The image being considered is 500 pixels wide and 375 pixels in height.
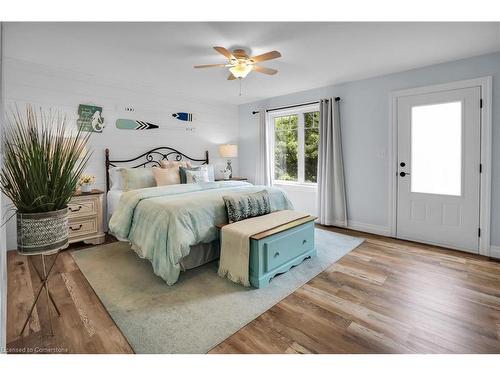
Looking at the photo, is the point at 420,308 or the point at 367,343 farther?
the point at 420,308

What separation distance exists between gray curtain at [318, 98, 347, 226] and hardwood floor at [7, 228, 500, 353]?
4.99 ft

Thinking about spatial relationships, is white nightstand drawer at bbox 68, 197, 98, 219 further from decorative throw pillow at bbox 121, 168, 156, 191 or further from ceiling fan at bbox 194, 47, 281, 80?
ceiling fan at bbox 194, 47, 281, 80

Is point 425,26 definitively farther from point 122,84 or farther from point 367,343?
point 122,84

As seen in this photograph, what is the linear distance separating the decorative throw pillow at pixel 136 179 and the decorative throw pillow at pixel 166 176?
97mm

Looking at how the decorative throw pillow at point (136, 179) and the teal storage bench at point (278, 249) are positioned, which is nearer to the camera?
the teal storage bench at point (278, 249)

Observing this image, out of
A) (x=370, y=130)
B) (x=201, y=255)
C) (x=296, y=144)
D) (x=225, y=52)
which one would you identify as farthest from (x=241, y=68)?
(x=296, y=144)

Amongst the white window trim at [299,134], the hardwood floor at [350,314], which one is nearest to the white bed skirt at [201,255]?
the hardwood floor at [350,314]

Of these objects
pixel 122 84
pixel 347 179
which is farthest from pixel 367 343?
pixel 122 84

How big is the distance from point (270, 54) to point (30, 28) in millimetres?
2229

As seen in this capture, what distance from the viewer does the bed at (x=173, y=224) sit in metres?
2.40

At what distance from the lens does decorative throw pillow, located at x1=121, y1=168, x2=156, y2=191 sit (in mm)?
3686

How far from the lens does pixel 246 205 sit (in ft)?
9.34

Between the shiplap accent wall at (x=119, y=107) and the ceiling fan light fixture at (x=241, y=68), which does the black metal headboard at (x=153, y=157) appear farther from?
the ceiling fan light fixture at (x=241, y=68)
